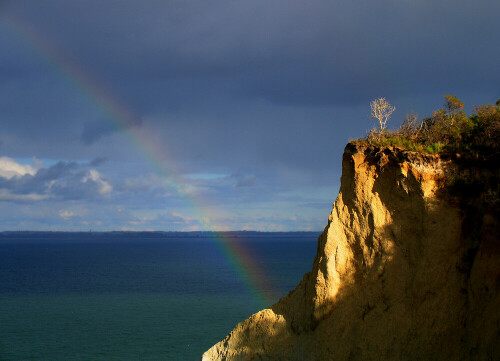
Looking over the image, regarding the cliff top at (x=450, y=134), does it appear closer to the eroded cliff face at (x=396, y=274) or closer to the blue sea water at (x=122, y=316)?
the eroded cliff face at (x=396, y=274)

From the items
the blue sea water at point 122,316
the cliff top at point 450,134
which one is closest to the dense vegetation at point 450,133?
the cliff top at point 450,134

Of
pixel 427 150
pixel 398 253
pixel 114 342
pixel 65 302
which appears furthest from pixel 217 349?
pixel 65 302

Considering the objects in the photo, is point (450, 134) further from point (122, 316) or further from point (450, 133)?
point (122, 316)

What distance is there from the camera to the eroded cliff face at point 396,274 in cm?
1473

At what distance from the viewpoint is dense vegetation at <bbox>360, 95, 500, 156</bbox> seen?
645 inches

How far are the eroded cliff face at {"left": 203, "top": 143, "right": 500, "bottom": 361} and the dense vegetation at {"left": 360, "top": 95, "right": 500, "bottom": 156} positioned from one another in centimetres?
60


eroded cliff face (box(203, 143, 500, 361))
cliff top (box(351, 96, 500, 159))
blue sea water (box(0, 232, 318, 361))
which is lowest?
blue sea water (box(0, 232, 318, 361))

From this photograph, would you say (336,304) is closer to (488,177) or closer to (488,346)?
Answer: (488,346)

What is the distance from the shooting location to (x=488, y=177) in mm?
15773

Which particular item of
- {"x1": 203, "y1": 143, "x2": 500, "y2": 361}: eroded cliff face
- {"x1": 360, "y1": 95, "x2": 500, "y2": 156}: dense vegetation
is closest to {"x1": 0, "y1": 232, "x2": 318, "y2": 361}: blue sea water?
{"x1": 203, "y1": 143, "x2": 500, "y2": 361}: eroded cliff face

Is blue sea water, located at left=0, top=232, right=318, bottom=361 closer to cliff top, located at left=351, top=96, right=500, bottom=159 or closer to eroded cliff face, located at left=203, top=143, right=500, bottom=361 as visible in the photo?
eroded cliff face, located at left=203, top=143, right=500, bottom=361

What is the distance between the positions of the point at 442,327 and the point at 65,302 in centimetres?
4187

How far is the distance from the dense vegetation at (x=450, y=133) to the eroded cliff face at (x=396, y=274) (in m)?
0.60

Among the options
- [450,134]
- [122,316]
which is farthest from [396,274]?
[122,316]
